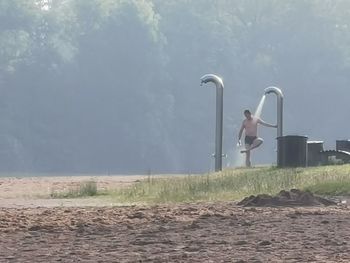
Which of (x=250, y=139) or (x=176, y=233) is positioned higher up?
(x=250, y=139)

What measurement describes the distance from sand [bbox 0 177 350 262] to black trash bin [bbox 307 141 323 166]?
8.78 metres

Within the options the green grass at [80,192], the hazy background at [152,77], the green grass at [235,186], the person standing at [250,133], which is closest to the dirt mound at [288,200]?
the green grass at [235,186]

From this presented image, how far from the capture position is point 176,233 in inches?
436

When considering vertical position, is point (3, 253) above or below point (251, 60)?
below

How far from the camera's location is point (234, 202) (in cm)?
1510

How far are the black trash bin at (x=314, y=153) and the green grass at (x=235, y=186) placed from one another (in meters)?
3.60

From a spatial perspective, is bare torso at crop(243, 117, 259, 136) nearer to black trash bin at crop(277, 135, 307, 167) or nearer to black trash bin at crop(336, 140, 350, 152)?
black trash bin at crop(336, 140, 350, 152)

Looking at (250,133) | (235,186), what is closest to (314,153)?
(250,133)

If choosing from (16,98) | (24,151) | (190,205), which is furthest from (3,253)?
(16,98)

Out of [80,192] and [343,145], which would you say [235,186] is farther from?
[343,145]

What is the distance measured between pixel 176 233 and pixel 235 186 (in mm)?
6759

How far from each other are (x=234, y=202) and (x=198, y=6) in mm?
66406

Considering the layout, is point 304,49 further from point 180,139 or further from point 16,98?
point 16,98

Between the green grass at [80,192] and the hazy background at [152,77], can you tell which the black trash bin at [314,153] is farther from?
the hazy background at [152,77]
